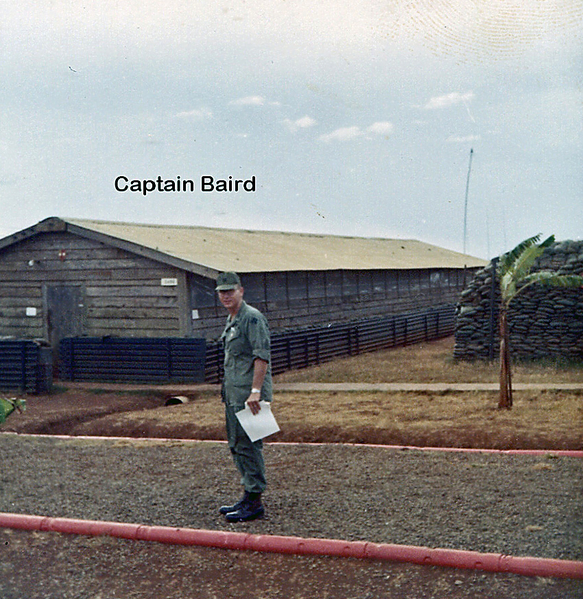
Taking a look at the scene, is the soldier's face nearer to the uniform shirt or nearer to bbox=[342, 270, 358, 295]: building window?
the uniform shirt

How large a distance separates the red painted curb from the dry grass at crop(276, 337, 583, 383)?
10881 millimetres

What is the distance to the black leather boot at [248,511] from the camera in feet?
22.1

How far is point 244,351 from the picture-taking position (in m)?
6.64

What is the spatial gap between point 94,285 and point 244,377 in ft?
41.9

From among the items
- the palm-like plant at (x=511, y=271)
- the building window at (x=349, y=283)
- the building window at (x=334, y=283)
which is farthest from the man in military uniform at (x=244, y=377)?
the building window at (x=349, y=283)

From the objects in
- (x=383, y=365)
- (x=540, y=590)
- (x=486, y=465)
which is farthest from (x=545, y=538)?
(x=383, y=365)

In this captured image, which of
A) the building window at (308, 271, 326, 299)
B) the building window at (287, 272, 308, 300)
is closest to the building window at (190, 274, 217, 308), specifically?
the building window at (287, 272, 308, 300)

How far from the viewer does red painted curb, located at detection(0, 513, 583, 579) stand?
17.6 ft

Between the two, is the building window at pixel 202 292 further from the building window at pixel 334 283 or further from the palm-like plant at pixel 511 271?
the palm-like plant at pixel 511 271

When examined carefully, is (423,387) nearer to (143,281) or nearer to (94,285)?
(143,281)

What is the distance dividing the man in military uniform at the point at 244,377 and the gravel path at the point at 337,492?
0.26m

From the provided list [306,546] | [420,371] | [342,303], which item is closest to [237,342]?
[306,546]

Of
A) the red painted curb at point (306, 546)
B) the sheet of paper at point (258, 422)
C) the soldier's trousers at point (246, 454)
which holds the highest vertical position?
the sheet of paper at point (258, 422)

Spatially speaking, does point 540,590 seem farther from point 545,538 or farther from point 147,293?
point 147,293
